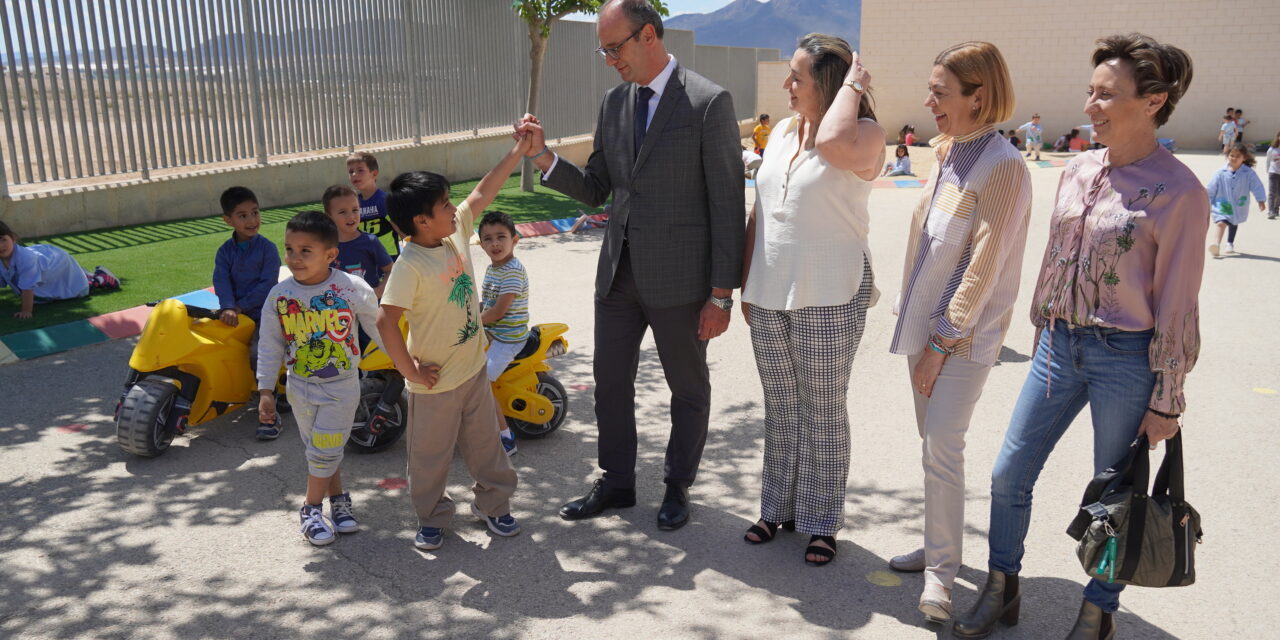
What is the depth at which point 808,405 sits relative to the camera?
394 centimetres

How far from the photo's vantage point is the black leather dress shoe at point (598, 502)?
14.4 feet

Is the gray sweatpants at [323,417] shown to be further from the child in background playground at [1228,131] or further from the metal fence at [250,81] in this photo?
the child in background playground at [1228,131]

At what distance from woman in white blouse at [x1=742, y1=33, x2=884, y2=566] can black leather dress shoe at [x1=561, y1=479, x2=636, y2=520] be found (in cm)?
73

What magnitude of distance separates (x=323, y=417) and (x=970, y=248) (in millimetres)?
2739

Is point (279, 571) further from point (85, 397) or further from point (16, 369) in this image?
point (16, 369)

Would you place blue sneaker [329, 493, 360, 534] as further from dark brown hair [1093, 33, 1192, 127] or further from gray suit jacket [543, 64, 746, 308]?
dark brown hair [1093, 33, 1192, 127]

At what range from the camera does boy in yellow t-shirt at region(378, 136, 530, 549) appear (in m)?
3.80

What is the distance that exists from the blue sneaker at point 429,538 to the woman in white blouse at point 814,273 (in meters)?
1.44

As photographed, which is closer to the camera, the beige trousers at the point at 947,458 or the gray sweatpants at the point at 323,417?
the beige trousers at the point at 947,458

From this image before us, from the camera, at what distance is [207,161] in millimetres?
12656

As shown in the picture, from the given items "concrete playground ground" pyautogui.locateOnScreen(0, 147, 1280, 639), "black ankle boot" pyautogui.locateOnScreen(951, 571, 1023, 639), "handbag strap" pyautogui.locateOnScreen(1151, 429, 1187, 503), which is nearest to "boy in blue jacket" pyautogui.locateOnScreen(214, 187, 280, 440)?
"concrete playground ground" pyautogui.locateOnScreen(0, 147, 1280, 639)

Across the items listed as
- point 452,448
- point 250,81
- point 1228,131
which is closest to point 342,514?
point 452,448

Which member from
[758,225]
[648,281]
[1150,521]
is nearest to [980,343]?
[1150,521]

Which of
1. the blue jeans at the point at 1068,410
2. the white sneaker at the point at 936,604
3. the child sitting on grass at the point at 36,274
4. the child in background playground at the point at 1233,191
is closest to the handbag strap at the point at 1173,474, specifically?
the blue jeans at the point at 1068,410
